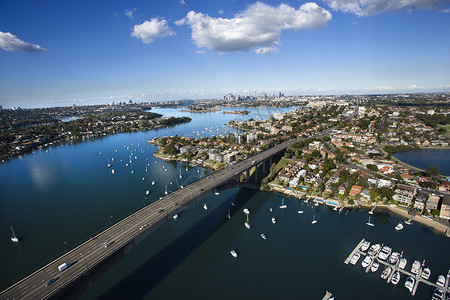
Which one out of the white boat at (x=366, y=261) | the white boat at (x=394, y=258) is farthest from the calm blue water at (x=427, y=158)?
the white boat at (x=366, y=261)

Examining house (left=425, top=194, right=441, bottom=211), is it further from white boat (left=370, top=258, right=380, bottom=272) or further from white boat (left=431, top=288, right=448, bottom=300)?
white boat (left=431, top=288, right=448, bottom=300)

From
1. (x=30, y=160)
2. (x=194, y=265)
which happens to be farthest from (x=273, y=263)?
(x=30, y=160)

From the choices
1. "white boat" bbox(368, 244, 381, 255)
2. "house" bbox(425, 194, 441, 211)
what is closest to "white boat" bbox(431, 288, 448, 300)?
"white boat" bbox(368, 244, 381, 255)

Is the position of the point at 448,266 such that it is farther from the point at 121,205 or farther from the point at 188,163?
the point at 188,163

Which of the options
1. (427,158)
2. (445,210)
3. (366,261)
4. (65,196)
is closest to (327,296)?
(366,261)

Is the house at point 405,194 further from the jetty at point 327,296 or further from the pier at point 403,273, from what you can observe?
the jetty at point 327,296

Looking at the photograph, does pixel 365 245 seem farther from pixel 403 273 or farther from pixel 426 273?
pixel 426 273
